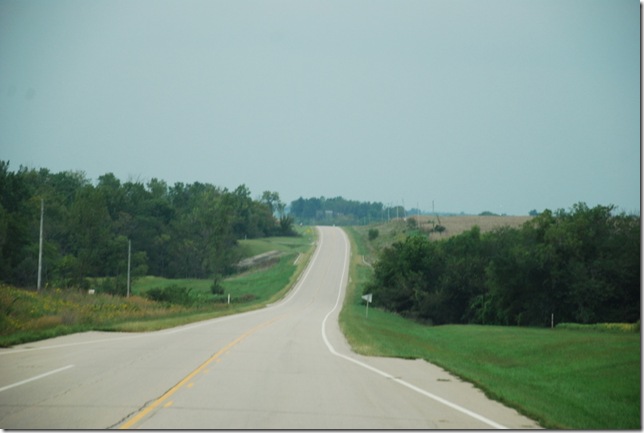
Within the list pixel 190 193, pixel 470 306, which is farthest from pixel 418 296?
pixel 190 193

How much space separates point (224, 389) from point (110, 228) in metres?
98.6

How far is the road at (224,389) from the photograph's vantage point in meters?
11.3

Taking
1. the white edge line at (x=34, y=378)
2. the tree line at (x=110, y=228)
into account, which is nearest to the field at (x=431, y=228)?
the tree line at (x=110, y=228)

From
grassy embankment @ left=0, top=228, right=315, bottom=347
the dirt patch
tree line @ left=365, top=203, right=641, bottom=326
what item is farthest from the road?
the dirt patch

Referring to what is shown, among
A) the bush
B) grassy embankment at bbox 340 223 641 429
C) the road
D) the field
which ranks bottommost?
the bush

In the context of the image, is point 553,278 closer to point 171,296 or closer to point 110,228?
point 171,296

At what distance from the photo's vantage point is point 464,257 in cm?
7575

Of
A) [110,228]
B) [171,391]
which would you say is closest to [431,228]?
[110,228]

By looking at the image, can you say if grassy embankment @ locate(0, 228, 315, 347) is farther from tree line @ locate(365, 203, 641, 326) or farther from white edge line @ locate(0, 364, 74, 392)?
tree line @ locate(365, 203, 641, 326)

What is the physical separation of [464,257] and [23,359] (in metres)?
61.4

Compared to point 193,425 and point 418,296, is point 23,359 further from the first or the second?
point 418,296

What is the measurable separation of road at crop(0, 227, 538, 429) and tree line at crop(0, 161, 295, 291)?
158 feet

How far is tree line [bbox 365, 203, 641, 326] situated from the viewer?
60.6 m

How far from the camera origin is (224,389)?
14.6 metres
